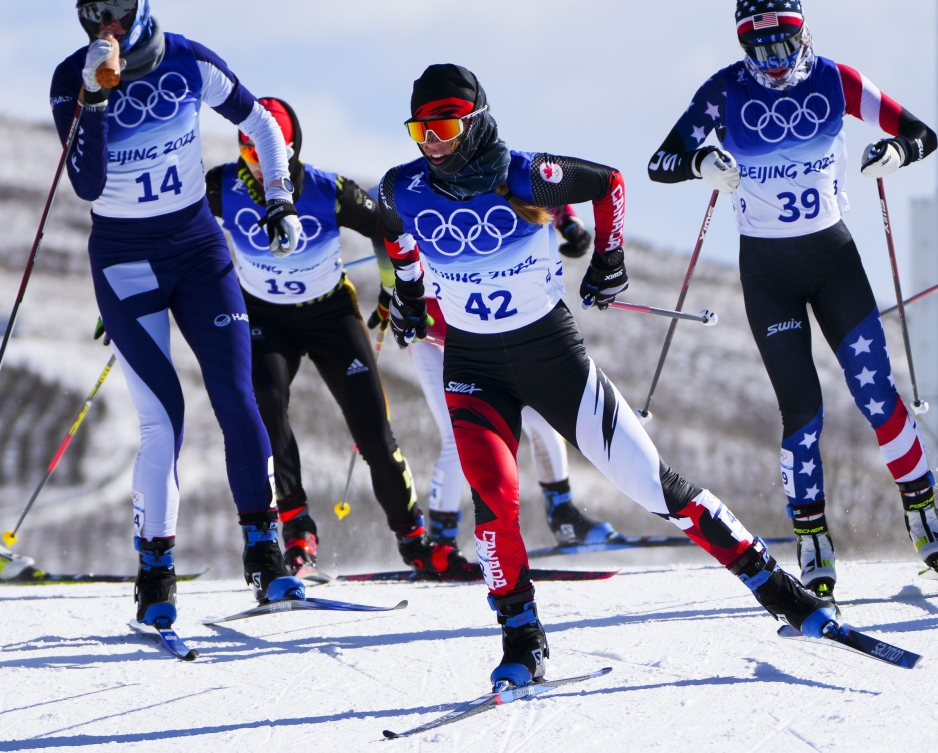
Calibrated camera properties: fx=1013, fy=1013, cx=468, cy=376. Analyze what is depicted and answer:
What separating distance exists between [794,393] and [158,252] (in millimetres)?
2716

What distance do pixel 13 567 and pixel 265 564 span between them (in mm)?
2576

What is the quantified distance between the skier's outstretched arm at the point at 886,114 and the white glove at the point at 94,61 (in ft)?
9.88

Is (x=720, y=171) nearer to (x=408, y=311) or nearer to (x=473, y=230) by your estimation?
(x=473, y=230)

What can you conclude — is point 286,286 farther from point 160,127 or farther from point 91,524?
point 91,524

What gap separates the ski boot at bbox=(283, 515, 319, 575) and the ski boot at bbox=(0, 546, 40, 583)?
1566mm

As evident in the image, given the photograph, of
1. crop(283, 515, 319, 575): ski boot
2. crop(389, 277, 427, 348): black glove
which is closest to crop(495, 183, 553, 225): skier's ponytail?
crop(389, 277, 427, 348): black glove

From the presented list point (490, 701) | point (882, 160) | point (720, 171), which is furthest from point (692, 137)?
point (490, 701)

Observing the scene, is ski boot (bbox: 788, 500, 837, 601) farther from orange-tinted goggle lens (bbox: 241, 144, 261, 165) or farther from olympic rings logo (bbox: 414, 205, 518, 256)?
orange-tinted goggle lens (bbox: 241, 144, 261, 165)

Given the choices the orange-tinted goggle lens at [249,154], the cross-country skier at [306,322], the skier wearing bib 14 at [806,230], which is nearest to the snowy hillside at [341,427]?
the cross-country skier at [306,322]

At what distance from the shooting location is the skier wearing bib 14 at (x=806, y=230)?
426 centimetres

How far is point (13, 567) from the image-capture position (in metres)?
5.91

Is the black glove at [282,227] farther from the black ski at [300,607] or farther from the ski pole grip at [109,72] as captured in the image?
the black ski at [300,607]

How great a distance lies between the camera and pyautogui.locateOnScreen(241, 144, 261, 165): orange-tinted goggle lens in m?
5.08

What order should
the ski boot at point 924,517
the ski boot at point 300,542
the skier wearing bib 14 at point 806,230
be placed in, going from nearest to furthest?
the skier wearing bib 14 at point 806,230 → the ski boot at point 924,517 → the ski boot at point 300,542
